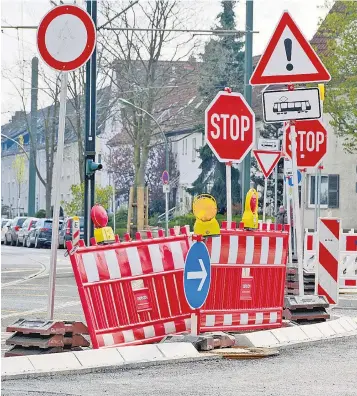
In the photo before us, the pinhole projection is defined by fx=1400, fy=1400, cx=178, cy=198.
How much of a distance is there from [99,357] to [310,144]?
1123cm

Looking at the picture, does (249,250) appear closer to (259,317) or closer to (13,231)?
(259,317)

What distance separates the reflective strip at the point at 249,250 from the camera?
570 inches

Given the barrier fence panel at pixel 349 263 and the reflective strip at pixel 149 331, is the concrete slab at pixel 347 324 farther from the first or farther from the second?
the barrier fence panel at pixel 349 263

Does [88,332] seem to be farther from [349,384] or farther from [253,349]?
[349,384]

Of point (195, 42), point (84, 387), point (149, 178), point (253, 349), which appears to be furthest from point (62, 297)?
point (149, 178)

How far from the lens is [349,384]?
10.1 m

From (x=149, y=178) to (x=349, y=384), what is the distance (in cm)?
8836

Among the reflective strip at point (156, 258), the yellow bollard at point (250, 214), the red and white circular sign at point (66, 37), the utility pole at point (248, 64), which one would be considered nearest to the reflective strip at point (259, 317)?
the yellow bollard at point (250, 214)

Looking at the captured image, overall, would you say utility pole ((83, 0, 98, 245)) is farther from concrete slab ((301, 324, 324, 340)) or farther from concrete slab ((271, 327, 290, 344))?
concrete slab ((271, 327, 290, 344))

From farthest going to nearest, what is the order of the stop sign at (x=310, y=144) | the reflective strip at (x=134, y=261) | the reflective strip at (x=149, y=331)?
the stop sign at (x=310, y=144) < the reflective strip at (x=149, y=331) < the reflective strip at (x=134, y=261)

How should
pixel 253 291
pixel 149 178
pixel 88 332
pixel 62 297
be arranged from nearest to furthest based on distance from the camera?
pixel 88 332, pixel 253 291, pixel 62 297, pixel 149 178

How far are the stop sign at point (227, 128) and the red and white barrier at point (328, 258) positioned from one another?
1.70 meters

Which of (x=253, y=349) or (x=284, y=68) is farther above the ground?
(x=284, y=68)

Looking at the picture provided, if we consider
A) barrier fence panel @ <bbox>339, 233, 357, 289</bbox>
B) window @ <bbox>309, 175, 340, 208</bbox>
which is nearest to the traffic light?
barrier fence panel @ <bbox>339, 233, 357, 289</bbox>
